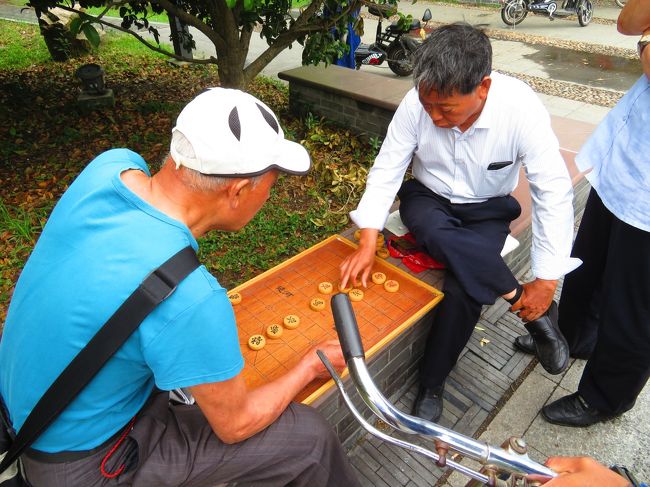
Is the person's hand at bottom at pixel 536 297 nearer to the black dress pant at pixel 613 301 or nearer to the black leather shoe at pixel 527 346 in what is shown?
the black dress pant at pixel 613 301

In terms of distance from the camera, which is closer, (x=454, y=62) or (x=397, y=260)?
(x=454, y=62)

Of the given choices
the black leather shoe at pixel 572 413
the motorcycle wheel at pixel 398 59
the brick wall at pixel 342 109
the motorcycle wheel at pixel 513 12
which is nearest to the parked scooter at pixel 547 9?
the motorcycle wheel at pixel 513 12

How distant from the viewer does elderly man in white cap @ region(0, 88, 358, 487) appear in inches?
48.3

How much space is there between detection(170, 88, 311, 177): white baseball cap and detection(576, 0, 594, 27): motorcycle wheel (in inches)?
566

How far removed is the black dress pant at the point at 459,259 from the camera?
2.29m

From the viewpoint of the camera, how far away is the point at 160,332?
120cm

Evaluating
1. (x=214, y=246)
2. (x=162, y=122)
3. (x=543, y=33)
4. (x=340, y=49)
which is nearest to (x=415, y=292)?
(x=214, y=246)

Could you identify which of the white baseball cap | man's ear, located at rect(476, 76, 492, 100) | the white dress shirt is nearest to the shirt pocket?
the white dress shirt

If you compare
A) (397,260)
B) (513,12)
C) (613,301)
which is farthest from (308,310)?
(513,12)

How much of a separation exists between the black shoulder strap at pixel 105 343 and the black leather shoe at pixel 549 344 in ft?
6.66

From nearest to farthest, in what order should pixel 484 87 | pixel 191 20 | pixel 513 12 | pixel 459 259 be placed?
pixel 484 87 → pixel 459 259 → pixel 191 20 → pixel 513 12

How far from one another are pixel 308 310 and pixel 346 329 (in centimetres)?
120

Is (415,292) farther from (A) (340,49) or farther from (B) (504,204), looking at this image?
(A) (340,49)

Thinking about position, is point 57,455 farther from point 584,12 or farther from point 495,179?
point 584,12
